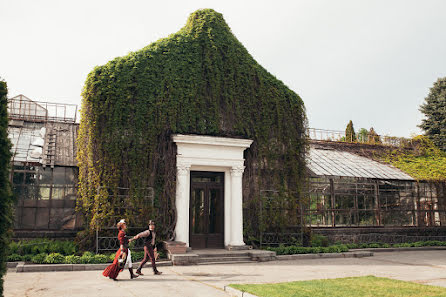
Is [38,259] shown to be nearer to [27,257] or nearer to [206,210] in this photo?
[27,257]

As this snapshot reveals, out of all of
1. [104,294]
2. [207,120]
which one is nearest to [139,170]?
[207,120]

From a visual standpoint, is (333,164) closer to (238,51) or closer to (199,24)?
(238,51)

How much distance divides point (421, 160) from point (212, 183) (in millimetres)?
17046

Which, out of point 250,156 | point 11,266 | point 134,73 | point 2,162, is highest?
point 134,73

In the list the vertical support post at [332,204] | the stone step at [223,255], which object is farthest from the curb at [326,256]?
the vertical support post at [332,204]

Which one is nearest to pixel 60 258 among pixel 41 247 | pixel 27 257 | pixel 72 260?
pixel 72 260

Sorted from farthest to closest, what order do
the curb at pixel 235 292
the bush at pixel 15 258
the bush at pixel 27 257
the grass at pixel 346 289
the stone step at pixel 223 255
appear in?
1. the stone step at pixel 223 255
2. the bush at pixel 27 257
3. the bush at pixel 15 258
4. the curb at pixel 235 292
5. the grass at pixel 346 289

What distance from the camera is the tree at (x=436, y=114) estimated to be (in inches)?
1210

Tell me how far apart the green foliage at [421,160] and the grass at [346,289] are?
15.6 meters

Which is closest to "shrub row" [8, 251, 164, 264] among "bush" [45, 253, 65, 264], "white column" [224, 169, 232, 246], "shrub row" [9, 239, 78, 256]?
"bush" [45, 253, 65, 264]

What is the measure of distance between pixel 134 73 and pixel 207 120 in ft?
12.3

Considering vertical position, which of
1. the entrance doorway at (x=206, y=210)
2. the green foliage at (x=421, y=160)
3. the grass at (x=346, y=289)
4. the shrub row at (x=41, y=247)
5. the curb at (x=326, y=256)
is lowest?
the curb at (x=326, y=256)

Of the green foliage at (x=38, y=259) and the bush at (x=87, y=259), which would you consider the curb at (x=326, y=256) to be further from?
the green foliage at (x=38, y=259)

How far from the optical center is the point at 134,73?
15562mm
